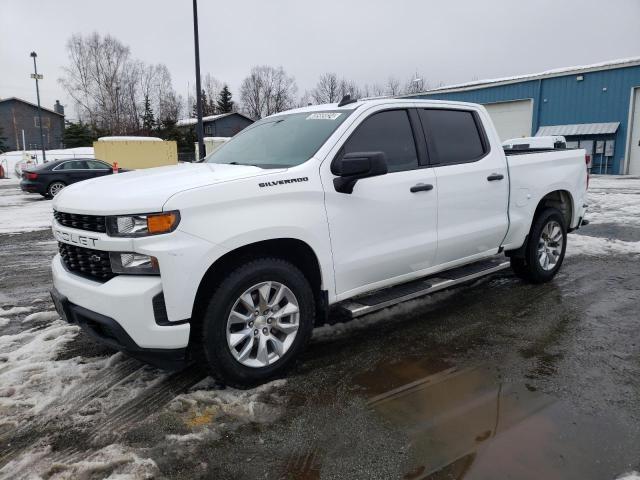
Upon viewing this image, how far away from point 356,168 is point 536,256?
310 cm

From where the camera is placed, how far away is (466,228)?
15.3 ft

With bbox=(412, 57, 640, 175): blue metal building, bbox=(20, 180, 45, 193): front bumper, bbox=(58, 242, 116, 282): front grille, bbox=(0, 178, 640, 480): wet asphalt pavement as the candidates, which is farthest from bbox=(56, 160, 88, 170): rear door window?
bbox=(412, 57, 640, 175): blue metal building

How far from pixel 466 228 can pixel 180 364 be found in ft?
9.17

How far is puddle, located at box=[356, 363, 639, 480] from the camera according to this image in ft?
8.61

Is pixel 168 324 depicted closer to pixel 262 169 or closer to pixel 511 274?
pixel 262 169

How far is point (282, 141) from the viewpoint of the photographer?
167 inches

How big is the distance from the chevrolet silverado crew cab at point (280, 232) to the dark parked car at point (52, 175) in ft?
48.9

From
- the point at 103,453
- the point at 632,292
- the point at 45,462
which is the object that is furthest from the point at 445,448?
the point at 632,292

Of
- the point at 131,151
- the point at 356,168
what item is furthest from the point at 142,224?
the point at 131,151

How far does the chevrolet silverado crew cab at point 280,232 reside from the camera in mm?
3043

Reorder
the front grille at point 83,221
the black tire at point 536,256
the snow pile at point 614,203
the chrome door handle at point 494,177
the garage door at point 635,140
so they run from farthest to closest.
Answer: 1. the garage door at point 635,140
2. the snow pile at point 614,203
3. the black tire at point 536,256
4. the chrome door handle at point 494,177
5. the front grille at point 83,221

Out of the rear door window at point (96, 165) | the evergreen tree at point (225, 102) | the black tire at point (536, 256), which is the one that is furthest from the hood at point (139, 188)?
the evergreen tree at point (225, 102)

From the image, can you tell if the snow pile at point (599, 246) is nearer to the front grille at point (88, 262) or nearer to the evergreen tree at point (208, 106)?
the front grille at point (88, 262)

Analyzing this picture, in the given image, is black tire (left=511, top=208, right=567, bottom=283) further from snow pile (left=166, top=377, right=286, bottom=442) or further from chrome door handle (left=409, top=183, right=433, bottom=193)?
snow pile (left=166, top=377, right=286, bottom=442)
